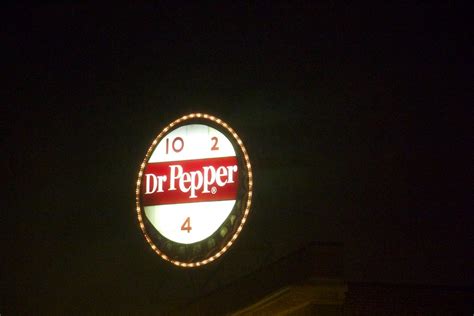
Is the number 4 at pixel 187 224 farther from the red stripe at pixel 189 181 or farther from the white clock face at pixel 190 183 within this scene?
the red stripe at pixel 189 181

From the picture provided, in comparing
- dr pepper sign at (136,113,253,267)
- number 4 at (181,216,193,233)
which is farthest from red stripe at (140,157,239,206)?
number 4 at (181,216,193,233)

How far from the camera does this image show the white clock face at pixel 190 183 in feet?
77.6

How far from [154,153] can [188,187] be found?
1.36m

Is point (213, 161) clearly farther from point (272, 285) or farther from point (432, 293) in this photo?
point (432, 293)

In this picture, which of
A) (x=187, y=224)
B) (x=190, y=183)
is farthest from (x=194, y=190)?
(x=187, y=224)

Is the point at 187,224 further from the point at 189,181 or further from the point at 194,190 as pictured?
the point at 189,181

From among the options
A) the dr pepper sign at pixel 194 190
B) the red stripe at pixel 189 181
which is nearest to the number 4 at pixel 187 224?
the dr pepper sign at pixel 194 190

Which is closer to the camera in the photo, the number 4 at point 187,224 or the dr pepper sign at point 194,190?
the dr pepper sign at point 194,190

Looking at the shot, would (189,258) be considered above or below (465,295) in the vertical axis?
above

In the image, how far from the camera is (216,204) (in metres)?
23.7

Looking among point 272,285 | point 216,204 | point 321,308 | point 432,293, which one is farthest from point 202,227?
point 432,293

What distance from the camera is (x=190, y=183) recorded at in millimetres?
24281

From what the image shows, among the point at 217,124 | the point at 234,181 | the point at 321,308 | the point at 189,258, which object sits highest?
the point at 217,124

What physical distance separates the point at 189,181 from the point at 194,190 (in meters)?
0.29
